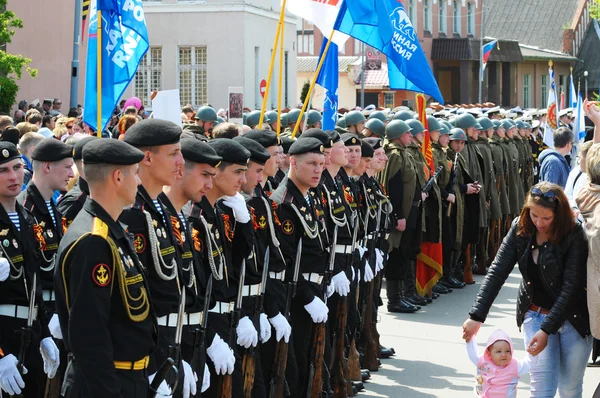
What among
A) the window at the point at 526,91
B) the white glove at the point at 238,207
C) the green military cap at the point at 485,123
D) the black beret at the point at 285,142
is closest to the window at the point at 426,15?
the window at the point at 526,91

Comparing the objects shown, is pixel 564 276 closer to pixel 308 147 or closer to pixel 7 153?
pixel 308 147

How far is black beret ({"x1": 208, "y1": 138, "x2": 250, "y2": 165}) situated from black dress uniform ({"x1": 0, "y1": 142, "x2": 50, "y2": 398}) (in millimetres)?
1206

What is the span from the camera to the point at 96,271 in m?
4.55

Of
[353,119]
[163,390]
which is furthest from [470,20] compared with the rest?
[163,390]

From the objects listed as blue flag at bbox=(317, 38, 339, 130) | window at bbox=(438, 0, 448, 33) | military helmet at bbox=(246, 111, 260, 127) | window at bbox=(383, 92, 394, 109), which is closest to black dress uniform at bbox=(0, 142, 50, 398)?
blue flag at bbox=(317, 38, 339, 130)

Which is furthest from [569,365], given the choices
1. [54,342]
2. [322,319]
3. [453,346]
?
[453,346]

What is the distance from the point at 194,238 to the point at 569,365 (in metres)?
2.43

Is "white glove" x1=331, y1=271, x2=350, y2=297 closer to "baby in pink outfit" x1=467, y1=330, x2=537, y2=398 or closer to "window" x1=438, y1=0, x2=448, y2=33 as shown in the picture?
"baby in pink outfit" x1=467, y1=330, x2=537, y2=398

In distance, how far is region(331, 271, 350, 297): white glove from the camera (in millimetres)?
8289

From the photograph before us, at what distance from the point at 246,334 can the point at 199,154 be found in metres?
1.28

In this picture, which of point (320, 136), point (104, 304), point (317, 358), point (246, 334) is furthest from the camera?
point (320, 136)

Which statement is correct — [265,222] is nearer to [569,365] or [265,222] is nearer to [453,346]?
[569,365]

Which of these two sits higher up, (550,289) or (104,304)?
(104,304)

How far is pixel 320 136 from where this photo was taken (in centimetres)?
829
